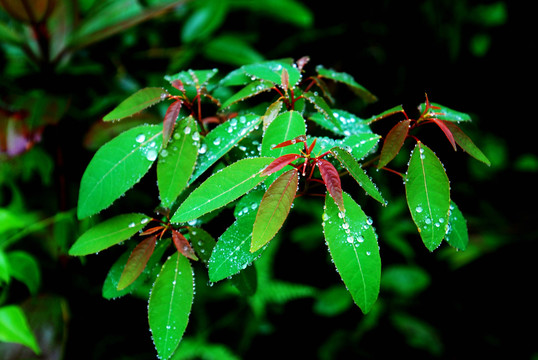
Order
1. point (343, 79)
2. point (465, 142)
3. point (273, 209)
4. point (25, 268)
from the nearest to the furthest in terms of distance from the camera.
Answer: point (273, 209)
point (465, 142)
point (343, 79)
point (25, 268)

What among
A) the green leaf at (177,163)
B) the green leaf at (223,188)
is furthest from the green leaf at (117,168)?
the green leaf at (223,188)

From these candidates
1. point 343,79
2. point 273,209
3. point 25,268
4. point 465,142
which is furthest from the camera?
point 25,268

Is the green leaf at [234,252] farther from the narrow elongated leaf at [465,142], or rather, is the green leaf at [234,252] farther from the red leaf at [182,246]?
the narrow elongated leaf at [465,142]

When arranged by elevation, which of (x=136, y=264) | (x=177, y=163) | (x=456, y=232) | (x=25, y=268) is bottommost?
(x=25, y=268)

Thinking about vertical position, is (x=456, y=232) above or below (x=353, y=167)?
below

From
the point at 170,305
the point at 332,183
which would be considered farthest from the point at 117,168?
the point at 332,183

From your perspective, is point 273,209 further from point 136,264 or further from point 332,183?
point 136,264

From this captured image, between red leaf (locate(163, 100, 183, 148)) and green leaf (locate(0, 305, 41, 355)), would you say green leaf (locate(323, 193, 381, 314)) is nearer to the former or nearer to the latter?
red leaf (locate(163, 100, 183, 148))
